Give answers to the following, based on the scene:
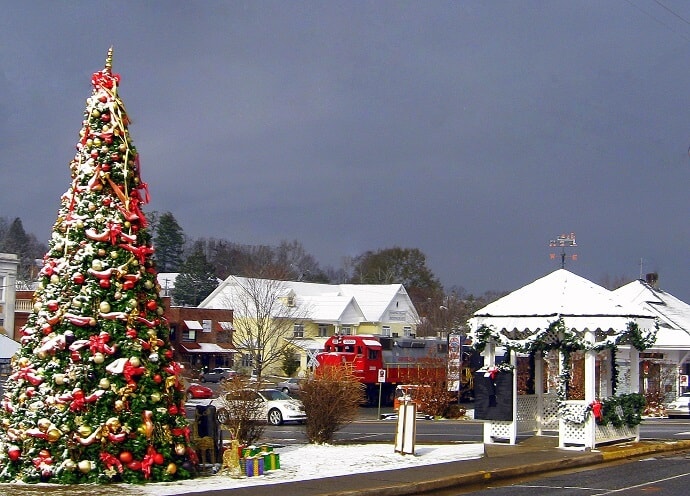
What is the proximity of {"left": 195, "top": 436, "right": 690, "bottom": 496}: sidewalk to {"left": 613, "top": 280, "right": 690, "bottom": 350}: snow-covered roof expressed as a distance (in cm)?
2229

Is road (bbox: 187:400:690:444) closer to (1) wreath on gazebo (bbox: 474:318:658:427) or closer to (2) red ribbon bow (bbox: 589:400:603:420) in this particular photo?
(1) wreath on gazebo (bbox: 474:318:658:427)

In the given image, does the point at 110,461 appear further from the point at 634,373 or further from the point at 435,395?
the point at 435,395

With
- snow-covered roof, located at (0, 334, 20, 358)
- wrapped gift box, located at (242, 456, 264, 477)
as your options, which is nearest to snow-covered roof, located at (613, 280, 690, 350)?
snow-covered roof, located at (0, 334, 20, 358)

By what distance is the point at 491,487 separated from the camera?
16594mm

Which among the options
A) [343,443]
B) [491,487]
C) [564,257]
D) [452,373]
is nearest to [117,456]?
[491,487]

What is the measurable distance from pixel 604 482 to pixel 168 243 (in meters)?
112

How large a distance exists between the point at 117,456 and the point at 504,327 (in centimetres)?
1021

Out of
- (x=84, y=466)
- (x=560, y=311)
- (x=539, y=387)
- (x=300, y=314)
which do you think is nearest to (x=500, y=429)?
(x=560, y=311)

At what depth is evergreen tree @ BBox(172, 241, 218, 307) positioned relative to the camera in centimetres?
9931

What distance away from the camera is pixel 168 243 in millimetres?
125000

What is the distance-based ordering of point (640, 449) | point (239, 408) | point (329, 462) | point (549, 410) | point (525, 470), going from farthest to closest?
point (549, 410), point (640, 449), point (239, 408), point (329, 462), point (525, 470)

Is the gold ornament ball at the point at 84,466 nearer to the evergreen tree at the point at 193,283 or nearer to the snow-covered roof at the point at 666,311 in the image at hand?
the snow-covered roof at the point at 666,311

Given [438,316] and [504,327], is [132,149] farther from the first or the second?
[438,316]

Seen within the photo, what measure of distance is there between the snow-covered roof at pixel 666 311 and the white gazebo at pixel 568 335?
2270 cm
